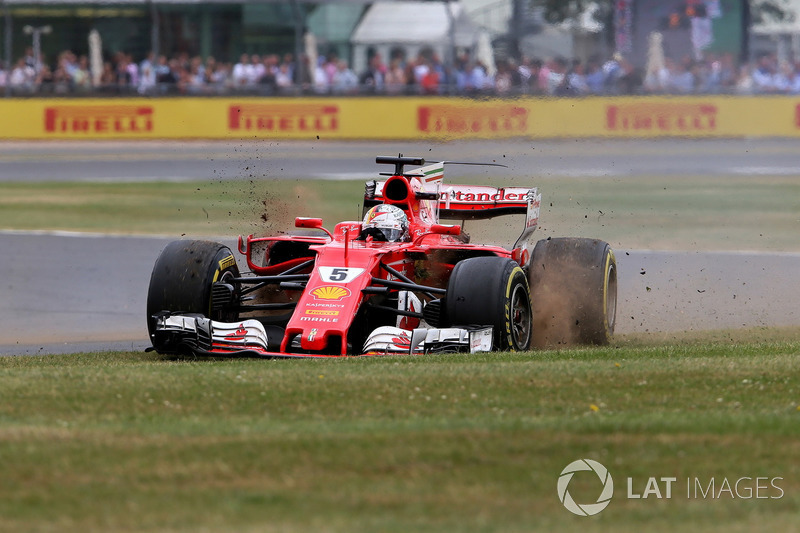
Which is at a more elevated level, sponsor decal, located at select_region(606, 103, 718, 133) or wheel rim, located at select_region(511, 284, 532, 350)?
sponsor decal, located at select_region(606, 103, 718, 133)

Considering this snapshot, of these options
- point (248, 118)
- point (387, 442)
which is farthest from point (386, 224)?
point (248, 118)

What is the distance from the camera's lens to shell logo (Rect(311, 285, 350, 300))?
32.4ft

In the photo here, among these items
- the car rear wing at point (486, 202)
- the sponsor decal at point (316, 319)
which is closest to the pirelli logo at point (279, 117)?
the car rear wing at point (486, 202)

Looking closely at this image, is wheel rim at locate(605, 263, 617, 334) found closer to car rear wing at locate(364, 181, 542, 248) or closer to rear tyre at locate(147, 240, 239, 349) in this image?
car rear wing at locate(364, 181, 542, 248)

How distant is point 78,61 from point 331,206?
11.0 m

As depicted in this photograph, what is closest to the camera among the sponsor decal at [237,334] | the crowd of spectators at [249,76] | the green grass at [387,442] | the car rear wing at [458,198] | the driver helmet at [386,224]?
the green grass at [387,442]

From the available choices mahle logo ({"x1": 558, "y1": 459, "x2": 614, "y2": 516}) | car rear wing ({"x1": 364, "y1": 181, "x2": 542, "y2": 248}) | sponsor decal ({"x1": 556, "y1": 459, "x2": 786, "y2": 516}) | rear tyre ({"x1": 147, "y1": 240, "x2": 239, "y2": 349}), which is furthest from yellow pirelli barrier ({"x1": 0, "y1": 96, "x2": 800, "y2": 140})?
sponsor decal ({"x1": 556, "y1": 459, "x2": 786, "y2": 516})

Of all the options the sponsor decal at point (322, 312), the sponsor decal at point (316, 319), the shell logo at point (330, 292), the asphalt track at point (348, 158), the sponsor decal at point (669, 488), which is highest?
the asphalt track at point (348, 158)

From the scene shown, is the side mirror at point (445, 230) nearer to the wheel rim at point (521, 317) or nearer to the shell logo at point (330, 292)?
the wheel rim at point (521, 317)

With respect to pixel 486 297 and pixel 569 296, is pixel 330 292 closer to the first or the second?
pixel 486 297

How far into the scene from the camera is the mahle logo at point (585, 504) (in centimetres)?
507

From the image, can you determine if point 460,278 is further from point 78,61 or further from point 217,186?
point 78,61

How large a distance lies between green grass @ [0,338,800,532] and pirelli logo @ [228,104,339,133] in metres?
20.2

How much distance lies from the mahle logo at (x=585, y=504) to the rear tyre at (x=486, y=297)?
391 cm
